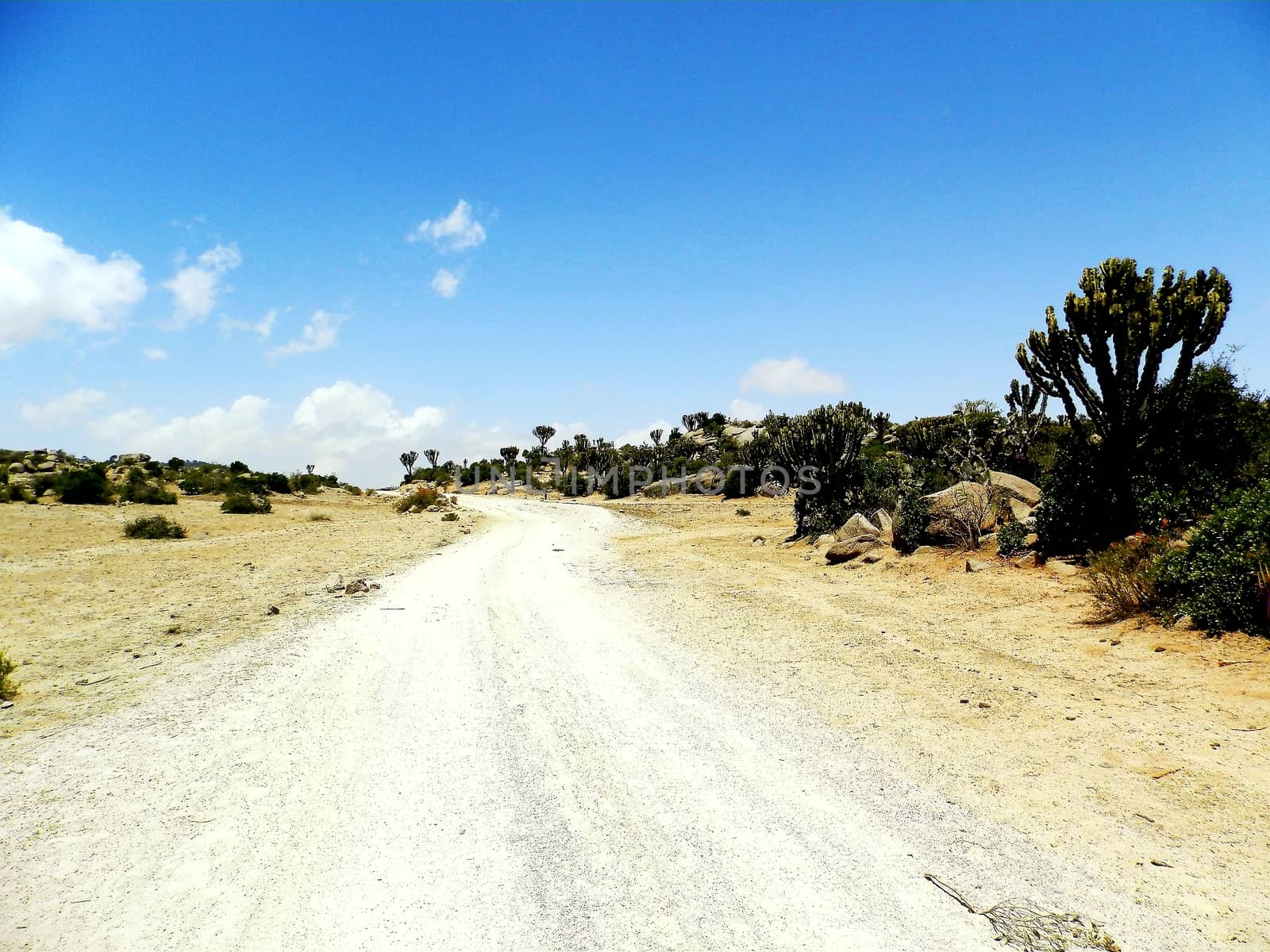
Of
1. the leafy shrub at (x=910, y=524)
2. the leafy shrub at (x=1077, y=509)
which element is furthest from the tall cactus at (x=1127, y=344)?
the leafy shrub at (x=910, y=524)

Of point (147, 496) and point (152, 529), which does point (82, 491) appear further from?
point (152, 529)

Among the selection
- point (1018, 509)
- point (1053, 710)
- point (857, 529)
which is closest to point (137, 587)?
point (1053, 710)

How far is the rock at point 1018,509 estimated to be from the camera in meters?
15.2

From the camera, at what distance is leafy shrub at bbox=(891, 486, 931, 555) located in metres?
14.9

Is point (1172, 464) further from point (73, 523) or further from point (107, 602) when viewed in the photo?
point (73, 523)

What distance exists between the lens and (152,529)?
20.1m

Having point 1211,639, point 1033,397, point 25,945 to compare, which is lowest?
point 25,945

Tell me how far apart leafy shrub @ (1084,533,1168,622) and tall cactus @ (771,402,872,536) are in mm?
9777

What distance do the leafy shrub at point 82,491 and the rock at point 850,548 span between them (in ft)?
100

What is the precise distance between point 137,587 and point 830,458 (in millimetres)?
18836

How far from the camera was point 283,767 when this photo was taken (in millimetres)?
5020

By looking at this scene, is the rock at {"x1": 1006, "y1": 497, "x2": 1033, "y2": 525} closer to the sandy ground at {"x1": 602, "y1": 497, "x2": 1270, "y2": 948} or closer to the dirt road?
the sandy ground at {"x1": 602, "y1": 497, "x2": 1270, "y2": 948}

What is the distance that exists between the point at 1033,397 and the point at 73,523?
34624 mm

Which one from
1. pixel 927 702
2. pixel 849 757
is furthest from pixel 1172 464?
pixel 849 757
